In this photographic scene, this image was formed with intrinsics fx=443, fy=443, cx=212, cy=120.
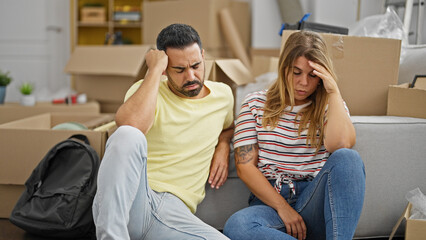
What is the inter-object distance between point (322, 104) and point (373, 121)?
0.25 meters

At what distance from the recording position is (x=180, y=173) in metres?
1.37

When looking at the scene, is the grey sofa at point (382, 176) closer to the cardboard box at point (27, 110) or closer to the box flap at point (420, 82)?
the box flap at point (420, 82)

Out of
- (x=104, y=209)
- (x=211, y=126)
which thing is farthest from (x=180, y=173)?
(x=104, y=209)

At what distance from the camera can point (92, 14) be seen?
16.3 ft

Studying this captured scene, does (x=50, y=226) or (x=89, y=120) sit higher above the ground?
(x=89, y=120)

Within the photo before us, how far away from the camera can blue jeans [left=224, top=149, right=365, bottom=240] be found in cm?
122

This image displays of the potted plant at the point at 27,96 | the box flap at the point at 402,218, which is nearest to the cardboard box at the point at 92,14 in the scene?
the potted plant at the point at 27,96

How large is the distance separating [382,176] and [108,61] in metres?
1.96

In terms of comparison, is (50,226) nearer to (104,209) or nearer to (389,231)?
(104,209)

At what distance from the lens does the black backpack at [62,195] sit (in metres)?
1.62

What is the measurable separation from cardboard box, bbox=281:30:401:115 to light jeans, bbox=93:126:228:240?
2.66 feet

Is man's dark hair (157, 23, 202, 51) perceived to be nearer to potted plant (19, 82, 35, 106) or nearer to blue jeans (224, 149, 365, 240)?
blue jeans (224, 149, 365, 240)

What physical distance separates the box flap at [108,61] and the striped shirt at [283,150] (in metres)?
1.48

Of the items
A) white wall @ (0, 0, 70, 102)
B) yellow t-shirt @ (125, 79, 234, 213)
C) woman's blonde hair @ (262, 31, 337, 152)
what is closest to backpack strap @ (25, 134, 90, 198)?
yellow t-shirt @ (125, 79, 234, 213)
